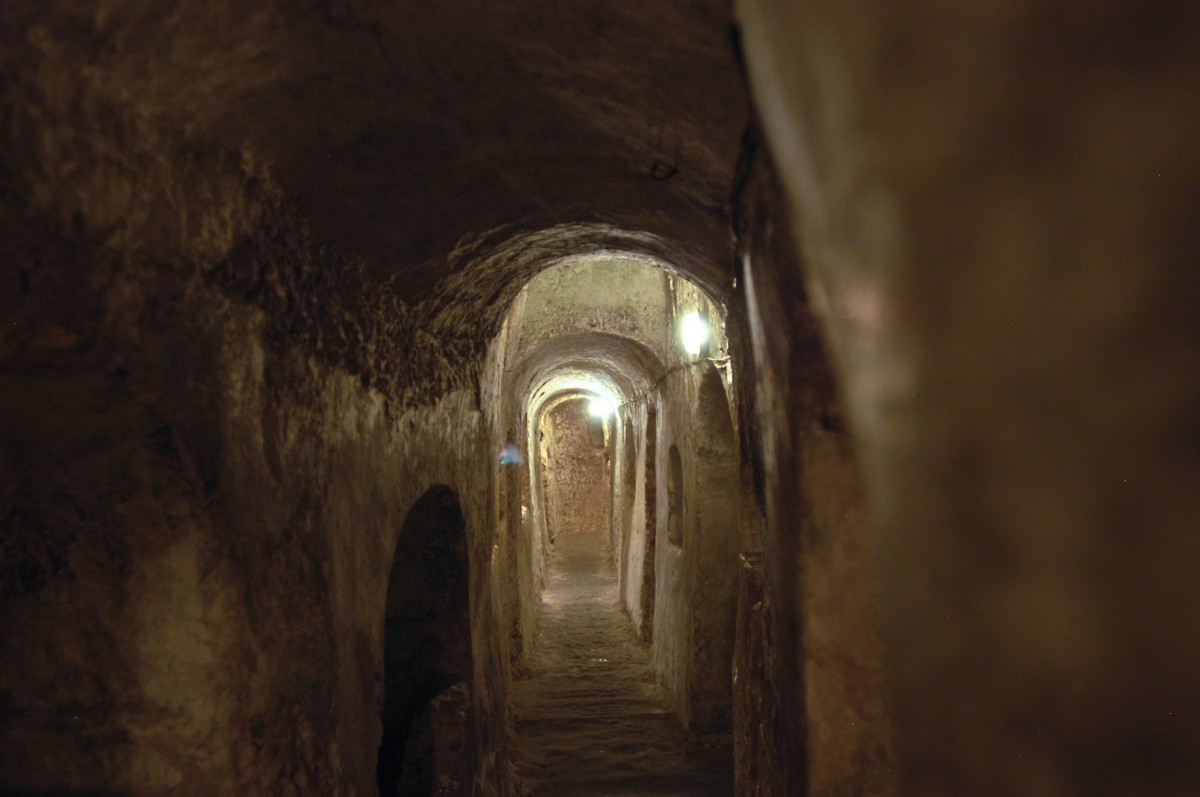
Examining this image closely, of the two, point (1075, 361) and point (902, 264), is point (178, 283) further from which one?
point (1075, 361)

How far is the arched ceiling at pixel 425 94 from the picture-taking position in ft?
4.33

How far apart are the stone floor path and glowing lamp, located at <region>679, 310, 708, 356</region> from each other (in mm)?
2864

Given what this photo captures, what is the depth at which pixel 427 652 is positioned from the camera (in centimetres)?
356

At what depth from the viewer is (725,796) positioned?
16.4ft

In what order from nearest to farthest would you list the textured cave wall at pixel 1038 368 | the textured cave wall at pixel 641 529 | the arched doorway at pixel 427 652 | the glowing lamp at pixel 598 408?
the textured cave wall at pixel 1038 368
the arched doorway at pixel 427 652
the textured cave wall at pixel 641 529
the glowing lamp at pixel 598 408

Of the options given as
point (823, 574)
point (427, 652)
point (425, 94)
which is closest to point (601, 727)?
point (427, 652)

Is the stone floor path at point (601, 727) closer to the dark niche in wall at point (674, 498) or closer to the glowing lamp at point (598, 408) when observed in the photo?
the dark niche in wall at point (674, 498)

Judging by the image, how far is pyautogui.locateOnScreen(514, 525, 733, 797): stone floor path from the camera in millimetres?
5110

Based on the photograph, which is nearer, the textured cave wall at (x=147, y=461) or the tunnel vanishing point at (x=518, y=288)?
the tunnel vanishing point at (x=518, y=288)

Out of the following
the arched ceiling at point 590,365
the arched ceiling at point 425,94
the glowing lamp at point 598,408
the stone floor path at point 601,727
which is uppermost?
the glowing lamp at point 598,408

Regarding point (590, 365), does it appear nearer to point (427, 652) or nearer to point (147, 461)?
point (427, 652)

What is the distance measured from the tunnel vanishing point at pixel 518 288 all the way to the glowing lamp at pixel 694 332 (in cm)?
189

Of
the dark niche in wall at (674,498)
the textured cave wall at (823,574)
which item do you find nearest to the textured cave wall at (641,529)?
the dark niche in wall at (674,498)

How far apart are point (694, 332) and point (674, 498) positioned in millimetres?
2317
